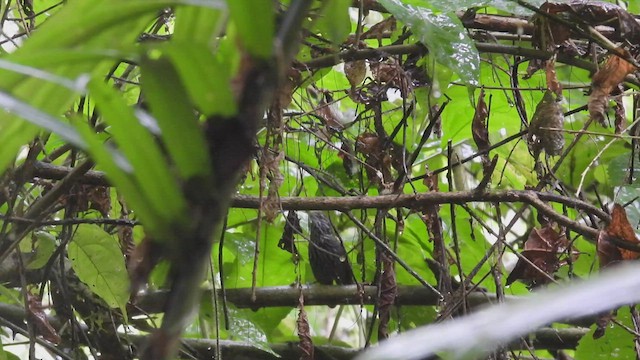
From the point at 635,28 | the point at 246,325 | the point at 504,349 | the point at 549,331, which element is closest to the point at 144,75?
the point at 504,349

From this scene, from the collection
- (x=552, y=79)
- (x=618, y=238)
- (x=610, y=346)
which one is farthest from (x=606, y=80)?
(x=610, y=346)

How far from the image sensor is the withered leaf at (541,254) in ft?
3.35

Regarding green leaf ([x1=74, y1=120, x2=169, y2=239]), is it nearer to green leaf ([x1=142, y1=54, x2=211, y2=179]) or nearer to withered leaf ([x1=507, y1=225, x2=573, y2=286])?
green leaf ([x1=142, y1=54, x2=211, y2=179])

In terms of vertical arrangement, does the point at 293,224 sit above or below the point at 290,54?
above

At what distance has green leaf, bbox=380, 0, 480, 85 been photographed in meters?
0.90

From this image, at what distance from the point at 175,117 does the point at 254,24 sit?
0.05 meters

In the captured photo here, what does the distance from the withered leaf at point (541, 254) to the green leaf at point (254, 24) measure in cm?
78

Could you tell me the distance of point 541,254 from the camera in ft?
3.39

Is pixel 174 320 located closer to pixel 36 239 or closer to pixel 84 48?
pixel 84 48

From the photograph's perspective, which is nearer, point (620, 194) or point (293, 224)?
point (620, 194)

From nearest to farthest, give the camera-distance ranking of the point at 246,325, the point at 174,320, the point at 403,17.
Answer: the point at 174,320, the point at 403,17, the point at 246,325

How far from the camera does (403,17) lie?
89cm

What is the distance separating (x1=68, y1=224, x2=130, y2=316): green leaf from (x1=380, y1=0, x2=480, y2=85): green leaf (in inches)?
19.8

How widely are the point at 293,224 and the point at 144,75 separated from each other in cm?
95
